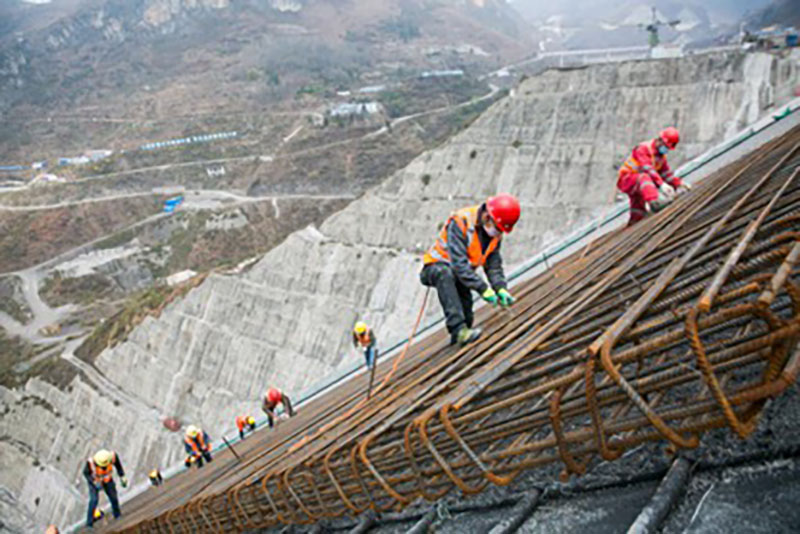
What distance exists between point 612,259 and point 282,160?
71.9 metres

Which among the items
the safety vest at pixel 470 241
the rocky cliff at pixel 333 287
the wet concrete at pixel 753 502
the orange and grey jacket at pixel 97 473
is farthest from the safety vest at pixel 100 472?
the rocky cliff at pixel 333 287

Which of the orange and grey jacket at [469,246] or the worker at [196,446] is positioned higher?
the orange and grey jacket at [469,246]

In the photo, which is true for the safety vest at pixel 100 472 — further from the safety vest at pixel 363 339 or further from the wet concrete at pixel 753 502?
the wet concrete at pixel 753 502

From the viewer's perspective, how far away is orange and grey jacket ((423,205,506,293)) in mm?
5988

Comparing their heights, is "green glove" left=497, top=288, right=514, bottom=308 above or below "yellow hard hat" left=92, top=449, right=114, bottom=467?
above

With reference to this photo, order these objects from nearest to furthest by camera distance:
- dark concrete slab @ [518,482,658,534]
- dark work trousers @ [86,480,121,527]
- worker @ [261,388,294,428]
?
dark concrete slab @ [518,482,658,534] → dark work trousers @ [86,480,121,527] → worker @ [261,388,294,428]

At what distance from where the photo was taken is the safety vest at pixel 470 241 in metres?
6.04

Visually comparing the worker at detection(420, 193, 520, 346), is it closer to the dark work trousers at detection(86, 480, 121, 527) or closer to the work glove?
the work glove

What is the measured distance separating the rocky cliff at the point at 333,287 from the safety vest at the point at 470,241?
18.8m

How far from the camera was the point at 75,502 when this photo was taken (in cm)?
2644

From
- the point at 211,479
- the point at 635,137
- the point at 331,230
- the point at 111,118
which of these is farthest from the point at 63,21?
the point at 211,479

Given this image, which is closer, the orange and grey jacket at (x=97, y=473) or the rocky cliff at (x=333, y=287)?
the orange and grey jacket at (x=97, y=473)

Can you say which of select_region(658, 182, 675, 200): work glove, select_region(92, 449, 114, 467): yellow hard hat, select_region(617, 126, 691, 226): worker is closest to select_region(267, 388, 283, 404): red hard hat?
select_region(92, 449, 114, 467): yellow hard hat

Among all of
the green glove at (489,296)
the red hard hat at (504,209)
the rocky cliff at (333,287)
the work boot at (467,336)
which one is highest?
the red hard hat at (504,209)
